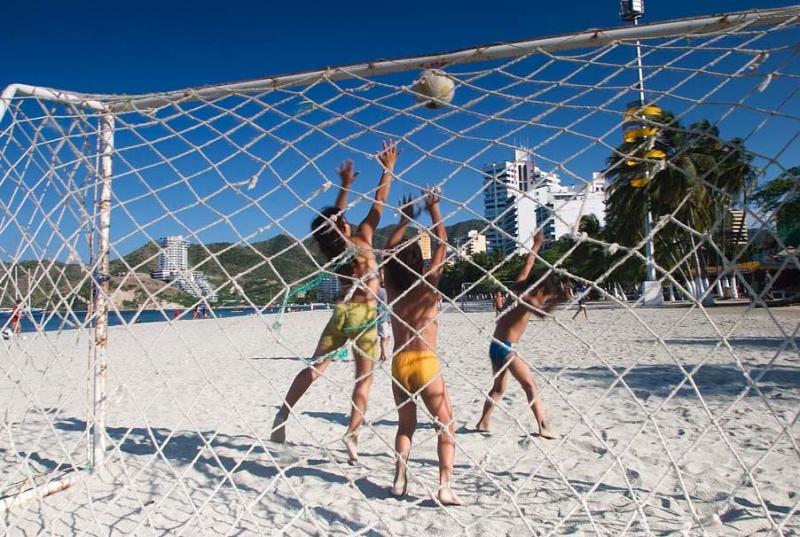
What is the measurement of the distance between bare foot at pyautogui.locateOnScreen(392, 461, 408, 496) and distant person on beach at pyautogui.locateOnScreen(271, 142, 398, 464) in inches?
14.0

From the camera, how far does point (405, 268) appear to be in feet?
7.53

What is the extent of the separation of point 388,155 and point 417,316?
2.47 feet

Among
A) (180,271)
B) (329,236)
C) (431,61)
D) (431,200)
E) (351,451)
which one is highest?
(431,61)

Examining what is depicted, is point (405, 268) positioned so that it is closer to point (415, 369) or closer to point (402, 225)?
point (402, 225)

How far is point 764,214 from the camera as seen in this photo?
89.0 inches

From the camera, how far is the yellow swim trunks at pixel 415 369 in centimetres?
233

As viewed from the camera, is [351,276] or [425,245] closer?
[425,245]

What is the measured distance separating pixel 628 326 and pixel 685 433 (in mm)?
9563

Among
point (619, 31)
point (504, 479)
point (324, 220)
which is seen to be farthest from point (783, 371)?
point (324, 220)

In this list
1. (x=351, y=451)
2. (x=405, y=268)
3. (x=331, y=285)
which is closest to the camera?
(x=405, y=268)

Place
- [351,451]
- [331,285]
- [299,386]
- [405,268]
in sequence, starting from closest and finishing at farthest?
[405,268] → [299,386] → [351,451] → [331,285]

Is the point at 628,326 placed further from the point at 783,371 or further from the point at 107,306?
the point at 107,306

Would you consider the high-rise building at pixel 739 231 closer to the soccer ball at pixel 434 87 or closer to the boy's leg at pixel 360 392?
the soccer ball at pixel 434 87

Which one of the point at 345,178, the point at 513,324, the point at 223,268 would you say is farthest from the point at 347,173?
the point at 513,324
